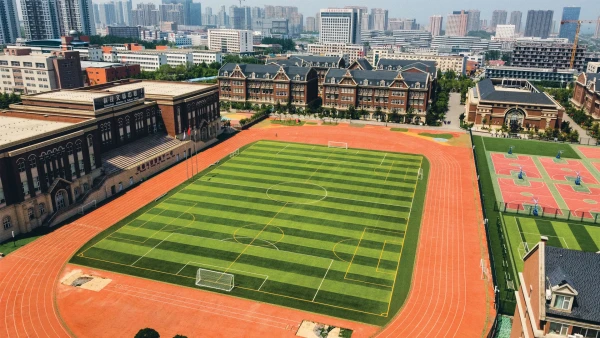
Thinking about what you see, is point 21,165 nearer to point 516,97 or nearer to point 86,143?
point 86,143

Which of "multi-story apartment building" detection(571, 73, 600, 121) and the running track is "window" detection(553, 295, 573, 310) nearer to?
the running track

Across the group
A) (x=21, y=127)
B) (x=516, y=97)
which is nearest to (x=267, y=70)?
(x=516, y=97)

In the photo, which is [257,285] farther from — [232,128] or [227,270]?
[232,128]

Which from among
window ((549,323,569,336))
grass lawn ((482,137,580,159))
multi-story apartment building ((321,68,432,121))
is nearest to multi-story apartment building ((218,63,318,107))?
multi-story apartment building ((321,68,432,121))

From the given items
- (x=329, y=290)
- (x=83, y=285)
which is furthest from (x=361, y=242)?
(x=83, y=285)

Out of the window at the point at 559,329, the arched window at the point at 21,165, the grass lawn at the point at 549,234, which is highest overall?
the arched window at the point at 21,165

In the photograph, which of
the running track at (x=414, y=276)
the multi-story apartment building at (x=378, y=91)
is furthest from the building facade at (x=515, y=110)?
the running track at (x=414, y=276)

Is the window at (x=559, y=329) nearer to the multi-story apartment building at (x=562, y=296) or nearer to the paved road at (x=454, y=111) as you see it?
the multi-story apartment building at (x=562, y=296)
